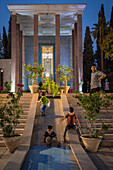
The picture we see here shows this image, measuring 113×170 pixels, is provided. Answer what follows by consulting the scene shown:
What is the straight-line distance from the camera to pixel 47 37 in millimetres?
29562

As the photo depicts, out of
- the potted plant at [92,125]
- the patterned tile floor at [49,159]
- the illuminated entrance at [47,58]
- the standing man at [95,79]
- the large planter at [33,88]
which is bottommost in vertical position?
the patterned tile floor at [49,159]

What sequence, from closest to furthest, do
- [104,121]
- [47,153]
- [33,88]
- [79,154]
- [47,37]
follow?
[79,154], [47,153], [104,121], [33,88], [47,37]

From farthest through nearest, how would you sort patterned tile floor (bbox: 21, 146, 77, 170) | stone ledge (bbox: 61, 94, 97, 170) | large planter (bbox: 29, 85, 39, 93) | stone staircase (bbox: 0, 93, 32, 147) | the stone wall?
the stone wall, large planter (bbox: 29, 85, 39, 93), stone staircase (bbox: 0, 93, 32, 147), patterned tile floor (bbox: 21, 146, 77, 170), stone ledge (bbox: 61, 94, 97, 170)

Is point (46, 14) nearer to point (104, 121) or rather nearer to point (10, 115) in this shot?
point (104, 121)

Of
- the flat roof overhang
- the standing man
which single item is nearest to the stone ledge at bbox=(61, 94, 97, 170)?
the standing man

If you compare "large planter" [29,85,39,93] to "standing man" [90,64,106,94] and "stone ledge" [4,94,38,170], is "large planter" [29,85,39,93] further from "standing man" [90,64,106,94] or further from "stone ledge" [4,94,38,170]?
"standing man" [90,64,106,94]

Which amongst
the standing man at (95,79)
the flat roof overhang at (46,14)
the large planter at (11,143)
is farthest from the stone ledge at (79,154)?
the flat roof overhang at (46,14)

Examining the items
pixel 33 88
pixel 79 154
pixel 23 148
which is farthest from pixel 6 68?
pixel 79 154

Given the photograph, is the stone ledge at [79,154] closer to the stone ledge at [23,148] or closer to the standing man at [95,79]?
the stone ledge at [23,148]

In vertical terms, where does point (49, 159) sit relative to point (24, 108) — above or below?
below

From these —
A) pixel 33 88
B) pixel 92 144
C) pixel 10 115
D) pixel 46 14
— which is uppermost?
pixel 46 14

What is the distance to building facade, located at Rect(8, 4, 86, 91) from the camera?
23.6 m

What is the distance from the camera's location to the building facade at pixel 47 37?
23609 mm

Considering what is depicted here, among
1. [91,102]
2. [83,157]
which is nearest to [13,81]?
[91,102]
